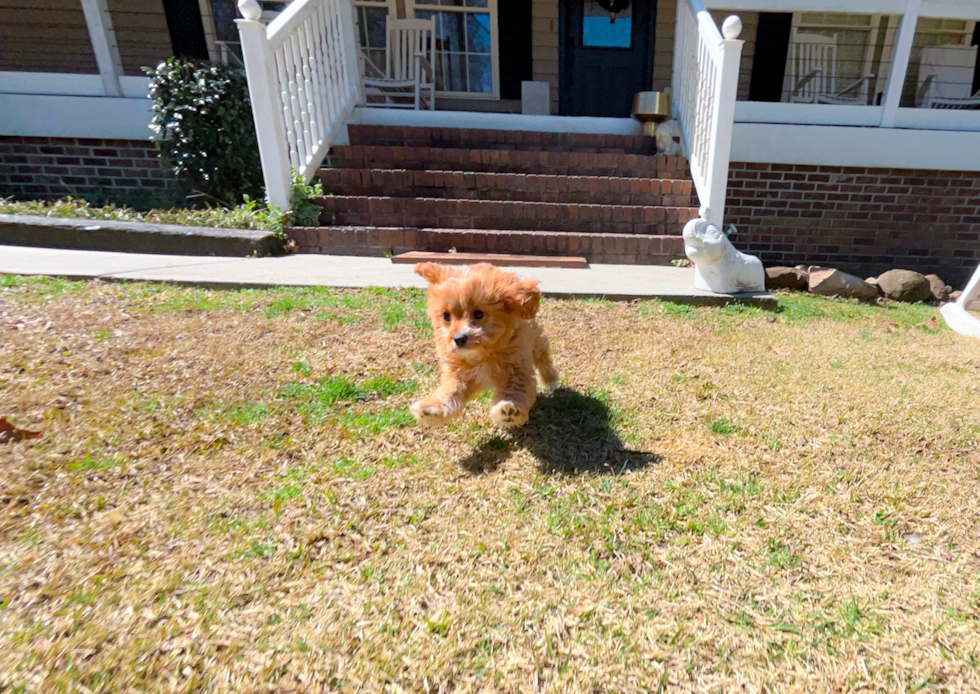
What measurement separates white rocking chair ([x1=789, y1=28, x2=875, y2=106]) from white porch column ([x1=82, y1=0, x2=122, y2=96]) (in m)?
10.1

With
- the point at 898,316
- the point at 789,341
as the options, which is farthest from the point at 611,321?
the point at 898,316

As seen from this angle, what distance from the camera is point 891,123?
5.94m

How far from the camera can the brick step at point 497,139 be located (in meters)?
6.43

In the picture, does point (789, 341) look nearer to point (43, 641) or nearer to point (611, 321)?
point (611, 321)

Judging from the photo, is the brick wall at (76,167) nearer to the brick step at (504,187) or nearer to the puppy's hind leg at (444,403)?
the brick step at (504,187)

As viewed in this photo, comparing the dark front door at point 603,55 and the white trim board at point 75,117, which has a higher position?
the dark front door at point 603,55

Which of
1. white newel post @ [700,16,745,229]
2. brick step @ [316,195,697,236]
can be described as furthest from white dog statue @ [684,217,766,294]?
brick step @ [316,195,697,236]

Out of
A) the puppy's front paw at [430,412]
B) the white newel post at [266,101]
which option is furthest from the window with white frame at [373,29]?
the puppy's front paw at [430,412]

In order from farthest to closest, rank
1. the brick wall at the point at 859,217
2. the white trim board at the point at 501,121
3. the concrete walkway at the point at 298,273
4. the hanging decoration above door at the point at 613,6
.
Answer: the hanging decoration above door at the point at 613,6
the white trim board at the point at 501,121
the brick wall at the point at 859,217
the concrete walkway at the point at 298,273

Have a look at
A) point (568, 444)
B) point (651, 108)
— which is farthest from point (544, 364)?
point (651, 108)

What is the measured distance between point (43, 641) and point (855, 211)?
25.0ft

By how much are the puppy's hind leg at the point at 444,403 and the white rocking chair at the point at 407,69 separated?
7.15 m

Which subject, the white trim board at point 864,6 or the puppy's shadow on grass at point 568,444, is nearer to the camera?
the puppy's shadow on grass at point 568,444

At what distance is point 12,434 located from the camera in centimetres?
206
